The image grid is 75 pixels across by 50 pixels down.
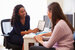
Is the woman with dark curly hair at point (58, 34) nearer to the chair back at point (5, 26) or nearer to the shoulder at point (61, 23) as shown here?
the shoulder at point (61, 23)

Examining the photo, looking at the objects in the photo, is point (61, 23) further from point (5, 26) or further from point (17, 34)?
point (5, 26)

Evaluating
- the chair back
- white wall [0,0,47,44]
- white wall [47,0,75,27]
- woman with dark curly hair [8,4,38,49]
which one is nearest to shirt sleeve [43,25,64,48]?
woman with dark curly hair [8,4,38,49]

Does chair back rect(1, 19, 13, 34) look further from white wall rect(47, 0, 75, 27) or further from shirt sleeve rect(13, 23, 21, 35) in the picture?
white wall rect(47, 0, 75, 27)

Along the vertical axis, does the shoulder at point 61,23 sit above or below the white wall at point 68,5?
below

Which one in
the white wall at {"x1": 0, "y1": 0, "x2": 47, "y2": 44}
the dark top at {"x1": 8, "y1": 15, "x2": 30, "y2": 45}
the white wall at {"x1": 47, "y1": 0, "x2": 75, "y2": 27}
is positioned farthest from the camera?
the white wall at {"x1": 0, "y1": 0, "x2": 47, "y2": 44}

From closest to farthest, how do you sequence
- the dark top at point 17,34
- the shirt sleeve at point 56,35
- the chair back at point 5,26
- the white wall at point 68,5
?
the shirt sleeve at point 56,35 < the dark top at point 17,34 < the chair back at point 5,26 < the white wall at point 68,5

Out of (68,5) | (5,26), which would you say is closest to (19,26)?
(5,26)

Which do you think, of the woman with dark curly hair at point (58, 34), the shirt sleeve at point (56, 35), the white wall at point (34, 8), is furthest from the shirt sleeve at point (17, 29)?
the white wall at point (34, 8)

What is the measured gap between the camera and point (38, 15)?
402 cm

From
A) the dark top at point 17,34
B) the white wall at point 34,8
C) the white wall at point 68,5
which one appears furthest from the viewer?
the white wall at point 34,8

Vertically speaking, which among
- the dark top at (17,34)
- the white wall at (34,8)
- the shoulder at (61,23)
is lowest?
the dark top at (17,34)

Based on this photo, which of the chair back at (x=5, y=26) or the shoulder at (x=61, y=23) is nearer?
the shoulder at (x=61, y=23)

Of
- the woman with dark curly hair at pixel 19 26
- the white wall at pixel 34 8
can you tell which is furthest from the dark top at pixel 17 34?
the white wall at pixel 34 8

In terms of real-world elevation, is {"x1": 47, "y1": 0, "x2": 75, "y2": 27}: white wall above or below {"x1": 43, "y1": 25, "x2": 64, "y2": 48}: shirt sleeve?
above
